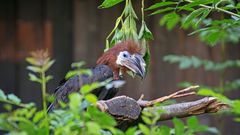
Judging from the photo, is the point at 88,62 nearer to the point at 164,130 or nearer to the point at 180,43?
the point at 180,43

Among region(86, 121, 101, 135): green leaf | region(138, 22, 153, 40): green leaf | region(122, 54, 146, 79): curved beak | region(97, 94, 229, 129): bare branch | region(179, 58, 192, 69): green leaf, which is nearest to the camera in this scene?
region(86, 121, 101, 135): green leaf

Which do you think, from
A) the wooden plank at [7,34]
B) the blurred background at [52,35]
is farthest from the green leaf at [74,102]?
the wooden plank at [7,34]

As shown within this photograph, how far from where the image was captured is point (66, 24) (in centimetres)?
473

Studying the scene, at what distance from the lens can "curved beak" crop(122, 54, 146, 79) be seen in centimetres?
273

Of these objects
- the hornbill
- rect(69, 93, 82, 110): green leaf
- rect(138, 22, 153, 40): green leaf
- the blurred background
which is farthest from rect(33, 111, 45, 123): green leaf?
the blurred background

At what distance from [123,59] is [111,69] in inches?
4.8

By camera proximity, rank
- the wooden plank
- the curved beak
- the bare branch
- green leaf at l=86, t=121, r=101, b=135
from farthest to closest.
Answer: the wooden plank, the curved beak, the bare branch, green leaf at l=86, t=121, r=101, b=135

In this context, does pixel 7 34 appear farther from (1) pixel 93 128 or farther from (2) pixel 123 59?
(1) pixel 93 128

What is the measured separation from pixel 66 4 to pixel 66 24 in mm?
157

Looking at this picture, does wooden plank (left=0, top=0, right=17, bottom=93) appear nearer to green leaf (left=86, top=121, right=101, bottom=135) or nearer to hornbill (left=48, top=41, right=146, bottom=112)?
hornbill (left=48, top=41, right=146, bottom=112)

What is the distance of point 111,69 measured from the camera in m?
3.08

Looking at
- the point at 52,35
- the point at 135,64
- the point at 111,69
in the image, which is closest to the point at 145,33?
the point at 135,64

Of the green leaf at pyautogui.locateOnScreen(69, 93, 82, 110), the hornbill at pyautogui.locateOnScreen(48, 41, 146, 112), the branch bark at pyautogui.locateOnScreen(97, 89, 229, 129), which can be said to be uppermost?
the green leaf at pyautogui.locateOnScreen(69, 93, 82, 110)

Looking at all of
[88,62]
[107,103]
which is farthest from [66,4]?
[107,103]
